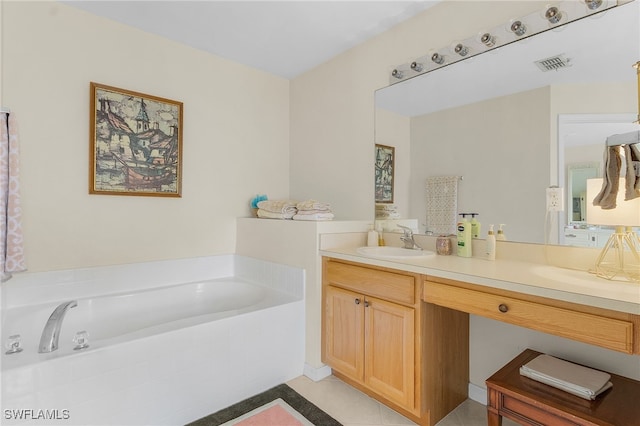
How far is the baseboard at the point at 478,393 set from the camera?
1.85 metres

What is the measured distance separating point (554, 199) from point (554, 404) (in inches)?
35.9

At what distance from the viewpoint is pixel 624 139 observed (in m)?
1.38

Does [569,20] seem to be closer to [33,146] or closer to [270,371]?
[270,371]

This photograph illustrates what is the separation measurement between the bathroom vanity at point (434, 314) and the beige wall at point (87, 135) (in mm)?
1299

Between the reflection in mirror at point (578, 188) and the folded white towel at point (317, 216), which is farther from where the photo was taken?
the folded white towel at point (317, 216)

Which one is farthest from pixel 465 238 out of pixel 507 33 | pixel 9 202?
pixel 9 202

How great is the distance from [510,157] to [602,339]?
0.98 m

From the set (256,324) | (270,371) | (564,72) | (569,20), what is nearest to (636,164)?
(564,72)

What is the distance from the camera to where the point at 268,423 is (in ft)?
5.47

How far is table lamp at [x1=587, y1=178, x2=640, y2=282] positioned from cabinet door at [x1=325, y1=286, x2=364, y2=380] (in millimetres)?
1166

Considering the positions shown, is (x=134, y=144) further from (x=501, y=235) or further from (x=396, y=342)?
(x=501, y=235)

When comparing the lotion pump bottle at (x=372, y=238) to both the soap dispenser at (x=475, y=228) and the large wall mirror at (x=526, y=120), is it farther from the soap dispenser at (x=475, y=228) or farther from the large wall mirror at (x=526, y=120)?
the soap dispenser at (x=475, y=228)

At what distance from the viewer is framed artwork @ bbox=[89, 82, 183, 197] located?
2.19 metres

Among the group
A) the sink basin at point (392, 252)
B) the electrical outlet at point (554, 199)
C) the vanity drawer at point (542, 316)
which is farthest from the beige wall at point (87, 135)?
the electrical outlet at point (554, 199)
